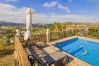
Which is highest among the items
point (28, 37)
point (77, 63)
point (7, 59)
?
point (28, 37)

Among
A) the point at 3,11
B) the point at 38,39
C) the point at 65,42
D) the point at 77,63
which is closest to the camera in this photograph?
the point at 77,63

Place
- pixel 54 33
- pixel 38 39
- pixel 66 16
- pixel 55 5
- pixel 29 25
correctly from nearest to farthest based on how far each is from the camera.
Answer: pixel 29 25, pixel 38 39, pixel 54 33, pixel 55 5, pixel 66 16

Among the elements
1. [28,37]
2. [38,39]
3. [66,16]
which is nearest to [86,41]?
[38,39]

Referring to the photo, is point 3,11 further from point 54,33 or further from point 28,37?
point 28,37

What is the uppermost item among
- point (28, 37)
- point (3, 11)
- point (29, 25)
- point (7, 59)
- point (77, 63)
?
point (3, 11)

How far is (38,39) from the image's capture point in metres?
12.4

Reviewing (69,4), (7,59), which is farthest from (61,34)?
(69,4)

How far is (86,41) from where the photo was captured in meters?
14.7

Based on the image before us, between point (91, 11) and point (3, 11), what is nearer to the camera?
point (3, 11)

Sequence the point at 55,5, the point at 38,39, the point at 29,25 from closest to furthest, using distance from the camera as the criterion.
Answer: the point at 29,25 < the point at 38,39 < the point at 55,5

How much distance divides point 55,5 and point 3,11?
11.8m

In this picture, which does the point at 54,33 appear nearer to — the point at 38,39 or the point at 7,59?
the point at 38,39

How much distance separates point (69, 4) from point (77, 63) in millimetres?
24538

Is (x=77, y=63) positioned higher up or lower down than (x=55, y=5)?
lower down
